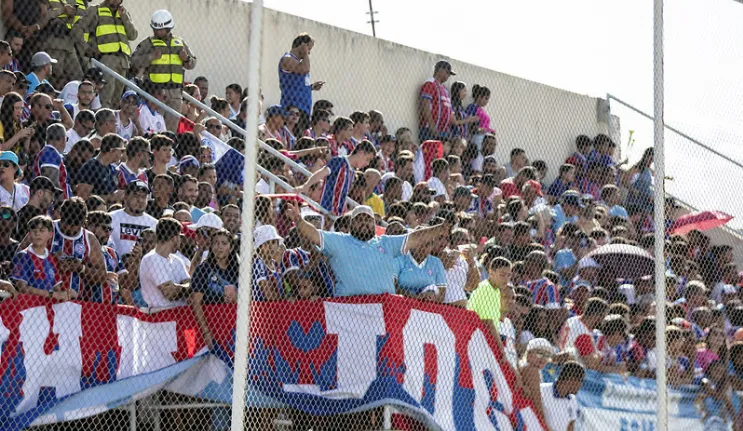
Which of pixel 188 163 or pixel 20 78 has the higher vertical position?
pixel 20 78

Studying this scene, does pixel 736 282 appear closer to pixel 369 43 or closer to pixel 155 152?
pixel 369 43

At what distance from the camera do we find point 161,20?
34.9ft

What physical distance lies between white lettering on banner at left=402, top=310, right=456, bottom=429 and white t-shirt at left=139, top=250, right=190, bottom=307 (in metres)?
1.31

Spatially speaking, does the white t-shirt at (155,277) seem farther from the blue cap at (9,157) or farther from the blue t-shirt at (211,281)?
the blue cap at (9,157)

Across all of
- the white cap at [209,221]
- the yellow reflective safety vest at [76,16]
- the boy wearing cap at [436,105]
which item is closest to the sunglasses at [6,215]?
the white cap at [209,221]

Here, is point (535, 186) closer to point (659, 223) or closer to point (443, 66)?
point (443, 66)

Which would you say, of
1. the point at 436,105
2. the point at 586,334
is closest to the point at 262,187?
the point at 586,334

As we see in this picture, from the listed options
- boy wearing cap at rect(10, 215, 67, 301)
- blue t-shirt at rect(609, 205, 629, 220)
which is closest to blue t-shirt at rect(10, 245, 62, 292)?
boy wearing cap at rect(10, 215, 67, 301)

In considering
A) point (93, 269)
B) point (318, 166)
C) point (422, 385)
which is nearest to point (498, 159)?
point (318, 166)

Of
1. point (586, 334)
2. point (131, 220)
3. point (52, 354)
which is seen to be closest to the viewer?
point (52, 354)

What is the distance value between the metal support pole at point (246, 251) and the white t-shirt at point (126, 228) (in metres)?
1.70

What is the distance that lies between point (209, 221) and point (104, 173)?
1.08 metres

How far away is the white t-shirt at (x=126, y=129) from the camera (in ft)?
32.5

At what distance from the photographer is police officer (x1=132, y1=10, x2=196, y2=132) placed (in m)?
10.5
